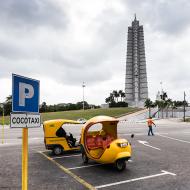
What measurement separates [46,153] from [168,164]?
6483mm

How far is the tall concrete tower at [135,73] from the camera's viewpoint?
161 meters

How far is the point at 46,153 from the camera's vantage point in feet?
53.4

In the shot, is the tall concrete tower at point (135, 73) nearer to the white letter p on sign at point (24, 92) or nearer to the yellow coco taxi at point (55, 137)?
the yellow coco taxi at point (55, 137)

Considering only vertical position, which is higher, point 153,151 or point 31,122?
point 31,122

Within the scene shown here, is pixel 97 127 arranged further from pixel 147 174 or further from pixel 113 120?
pixel 147 174

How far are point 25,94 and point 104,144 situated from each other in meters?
7.83

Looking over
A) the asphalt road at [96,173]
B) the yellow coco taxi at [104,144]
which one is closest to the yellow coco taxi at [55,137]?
the asphalt road at [96,173]

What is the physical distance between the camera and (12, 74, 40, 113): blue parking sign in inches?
236

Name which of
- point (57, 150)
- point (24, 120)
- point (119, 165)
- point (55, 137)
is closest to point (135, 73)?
point (55, 137)

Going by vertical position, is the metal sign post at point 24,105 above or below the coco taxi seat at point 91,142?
above

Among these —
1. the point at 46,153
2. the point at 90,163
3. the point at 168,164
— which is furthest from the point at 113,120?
the point at 46,153

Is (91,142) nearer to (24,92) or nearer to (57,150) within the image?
(57,150)

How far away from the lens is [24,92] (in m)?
6.18

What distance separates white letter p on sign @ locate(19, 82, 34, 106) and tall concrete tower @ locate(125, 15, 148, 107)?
15469 centimetres
